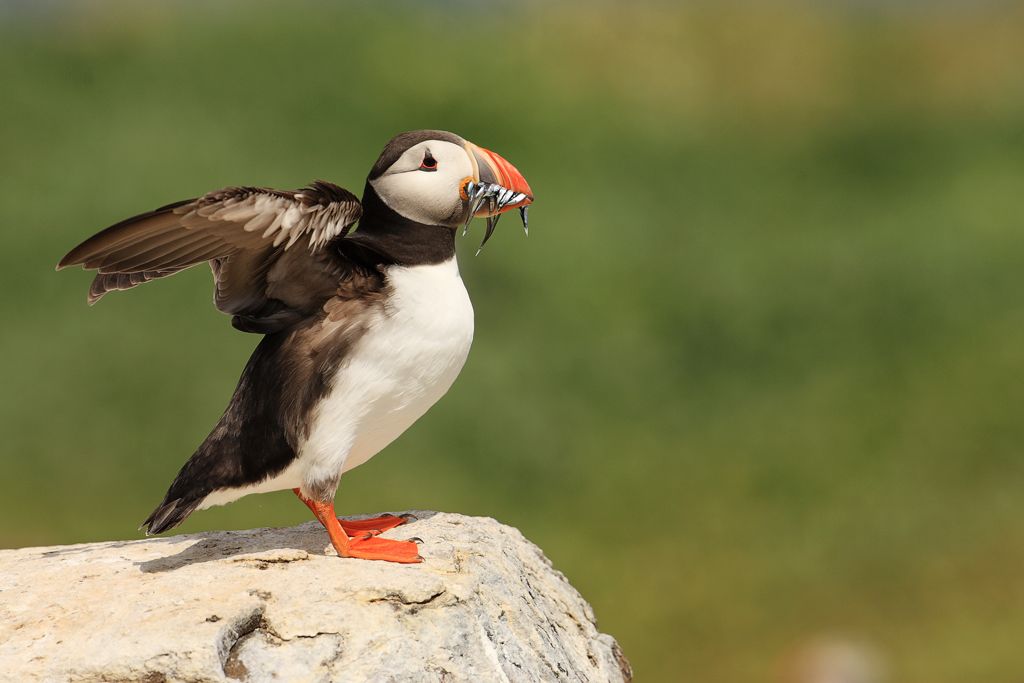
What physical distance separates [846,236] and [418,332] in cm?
1268

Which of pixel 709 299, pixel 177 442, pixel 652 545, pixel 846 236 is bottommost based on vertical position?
pixel 177 442

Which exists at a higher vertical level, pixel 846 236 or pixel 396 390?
pixel 846 236

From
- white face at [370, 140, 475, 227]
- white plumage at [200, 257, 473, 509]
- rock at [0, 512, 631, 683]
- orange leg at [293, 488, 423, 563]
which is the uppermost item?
white face at [370, 140, 475, 227]

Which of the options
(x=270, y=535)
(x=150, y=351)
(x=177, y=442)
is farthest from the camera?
(x=150, y=351)

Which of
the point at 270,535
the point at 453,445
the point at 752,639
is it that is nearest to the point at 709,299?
the point at 453,445

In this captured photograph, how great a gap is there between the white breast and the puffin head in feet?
0.86

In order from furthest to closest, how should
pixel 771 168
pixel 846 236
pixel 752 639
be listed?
pixel 771 168 < pixel 846 236 < pixel 752 639

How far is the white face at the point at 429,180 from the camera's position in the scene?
19.5 ft

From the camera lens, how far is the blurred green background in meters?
12.7

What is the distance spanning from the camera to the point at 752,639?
466 inches

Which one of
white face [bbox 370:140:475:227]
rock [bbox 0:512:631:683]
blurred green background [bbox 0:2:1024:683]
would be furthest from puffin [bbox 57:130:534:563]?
blurred green background [bbox 0:2:1024:683]

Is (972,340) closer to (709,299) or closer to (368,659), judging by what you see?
(709,299)

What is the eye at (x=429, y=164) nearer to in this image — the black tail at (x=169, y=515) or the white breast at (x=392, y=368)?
the white breast at (x=392, y=368)

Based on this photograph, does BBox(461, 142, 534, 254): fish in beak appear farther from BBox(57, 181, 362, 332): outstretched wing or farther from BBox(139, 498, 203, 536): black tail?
BBox(139, 498, 203, 536): black tail
